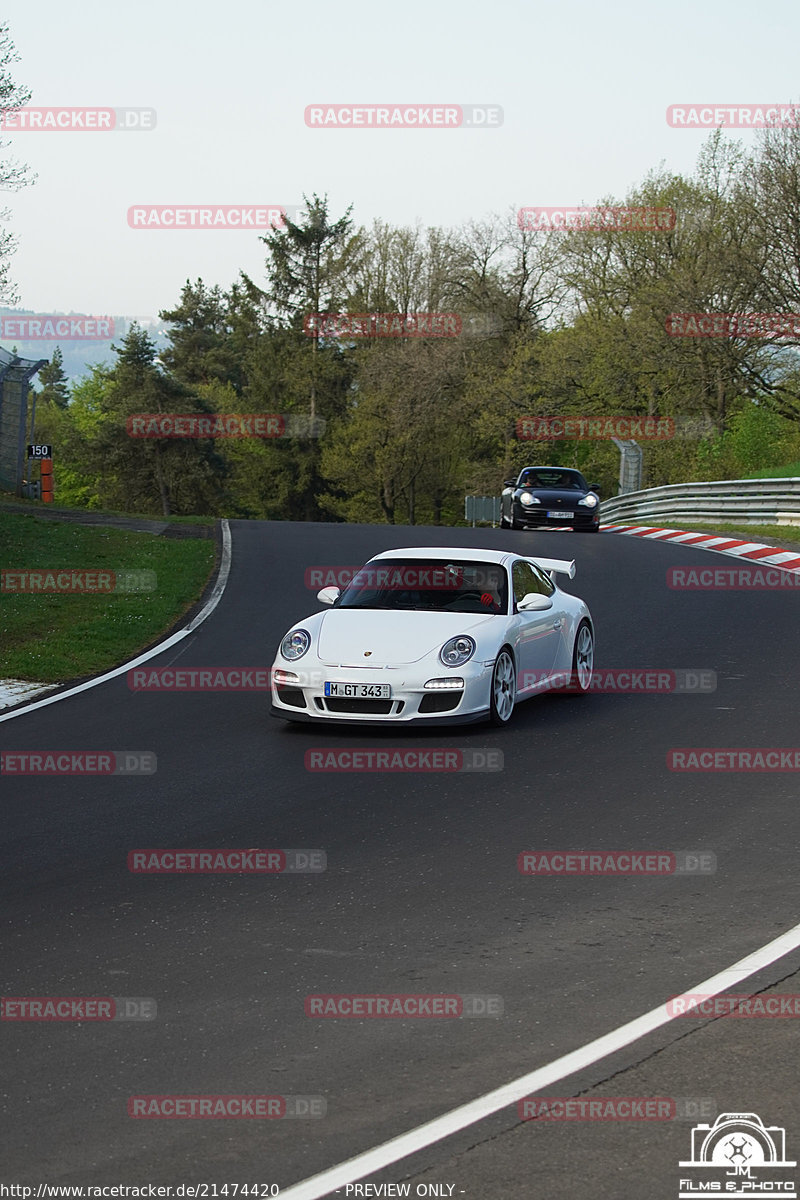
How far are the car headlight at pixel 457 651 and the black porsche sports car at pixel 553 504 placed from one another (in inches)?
839

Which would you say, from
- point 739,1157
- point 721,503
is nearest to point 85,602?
point 739,1157

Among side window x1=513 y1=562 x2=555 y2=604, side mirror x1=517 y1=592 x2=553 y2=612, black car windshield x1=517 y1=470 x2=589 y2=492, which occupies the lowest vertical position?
side mirror x1=517 y1=592 x2=553 y2=612

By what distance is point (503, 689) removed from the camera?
36.5ft

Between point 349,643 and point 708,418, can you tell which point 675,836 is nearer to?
point 349,643

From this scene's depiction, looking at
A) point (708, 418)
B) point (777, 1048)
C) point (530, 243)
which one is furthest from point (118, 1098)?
point (530, 243)

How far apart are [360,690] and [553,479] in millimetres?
22787

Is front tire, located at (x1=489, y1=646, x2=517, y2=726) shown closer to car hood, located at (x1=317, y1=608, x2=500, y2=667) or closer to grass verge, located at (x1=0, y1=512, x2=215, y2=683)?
car hood, located at (x1=317, y1=608, x2=500, y2=667)

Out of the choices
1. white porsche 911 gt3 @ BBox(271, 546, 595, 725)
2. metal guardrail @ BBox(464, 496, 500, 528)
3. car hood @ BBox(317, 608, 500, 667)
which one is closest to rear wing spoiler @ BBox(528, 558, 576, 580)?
white porsche 911 gt3 @ BBox(271, 546, 595, 725)

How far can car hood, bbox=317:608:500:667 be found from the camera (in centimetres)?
1068

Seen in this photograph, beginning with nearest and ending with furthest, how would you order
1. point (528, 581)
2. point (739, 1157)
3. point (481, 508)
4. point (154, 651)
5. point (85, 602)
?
point (739, 1157) < point (528, 581) < point (154, 651) < point (85, 602) < point (481, 508)

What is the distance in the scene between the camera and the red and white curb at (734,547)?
898 inches

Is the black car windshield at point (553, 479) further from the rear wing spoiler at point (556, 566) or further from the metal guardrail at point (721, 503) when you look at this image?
the rear wing spoiler at point (556, 566)

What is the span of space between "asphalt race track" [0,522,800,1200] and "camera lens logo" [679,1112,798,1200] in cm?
6

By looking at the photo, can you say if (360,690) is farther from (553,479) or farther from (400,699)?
(553,479)
